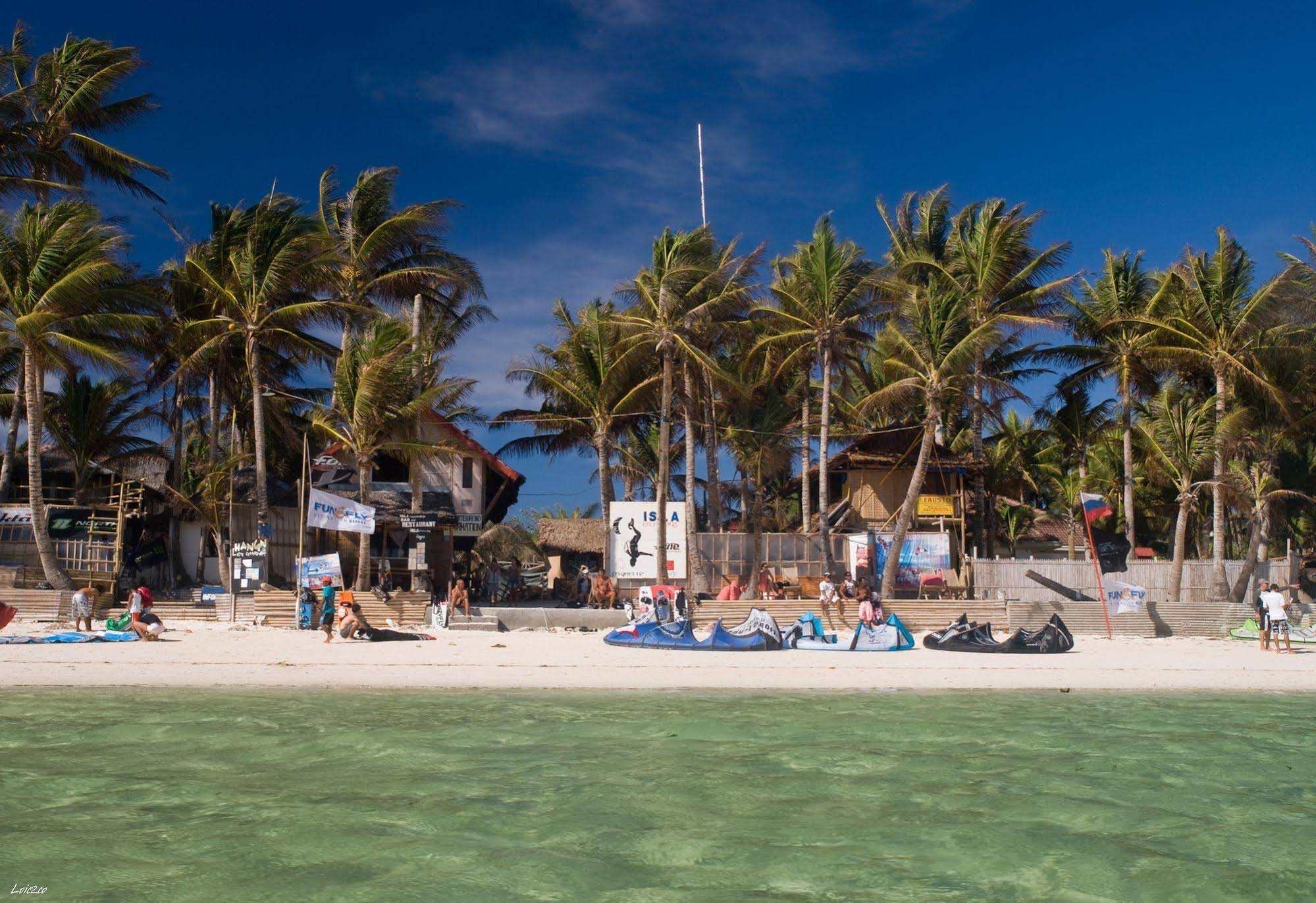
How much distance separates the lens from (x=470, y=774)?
405 inches

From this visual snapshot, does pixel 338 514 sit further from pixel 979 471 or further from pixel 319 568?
pixel 979 471

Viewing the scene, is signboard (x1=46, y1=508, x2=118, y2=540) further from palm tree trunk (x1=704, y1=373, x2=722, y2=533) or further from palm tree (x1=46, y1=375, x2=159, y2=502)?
palm tree trunk (x1=704, y1=373, x2=722, y2=533)

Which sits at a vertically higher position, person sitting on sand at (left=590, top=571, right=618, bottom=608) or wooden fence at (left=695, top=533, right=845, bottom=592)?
wooden fence at (left=695, top=533, right=845, bottom=592)

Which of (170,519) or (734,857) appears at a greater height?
(170,519)

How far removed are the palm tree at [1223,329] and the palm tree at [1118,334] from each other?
5.48 ft

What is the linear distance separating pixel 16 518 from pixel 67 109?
38.9 ft

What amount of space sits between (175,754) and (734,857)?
20.9ft

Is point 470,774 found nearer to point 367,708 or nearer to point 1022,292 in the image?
point 367,708

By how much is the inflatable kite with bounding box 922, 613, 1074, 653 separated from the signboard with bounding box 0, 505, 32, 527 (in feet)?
75.9

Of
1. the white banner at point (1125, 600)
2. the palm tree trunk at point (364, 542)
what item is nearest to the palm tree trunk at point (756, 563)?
the white banner at point (1125, 600)

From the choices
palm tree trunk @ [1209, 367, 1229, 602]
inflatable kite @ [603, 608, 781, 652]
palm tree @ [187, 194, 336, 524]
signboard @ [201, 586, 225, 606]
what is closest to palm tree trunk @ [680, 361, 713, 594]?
inflatable kite @ [603, 608, 781, 652]

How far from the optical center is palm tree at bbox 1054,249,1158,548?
31891mm

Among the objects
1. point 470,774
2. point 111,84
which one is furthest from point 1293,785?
point 111,84

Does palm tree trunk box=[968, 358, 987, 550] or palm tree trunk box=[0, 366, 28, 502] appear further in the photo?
palm tree trunk box=[968, 358, 987, 550]
